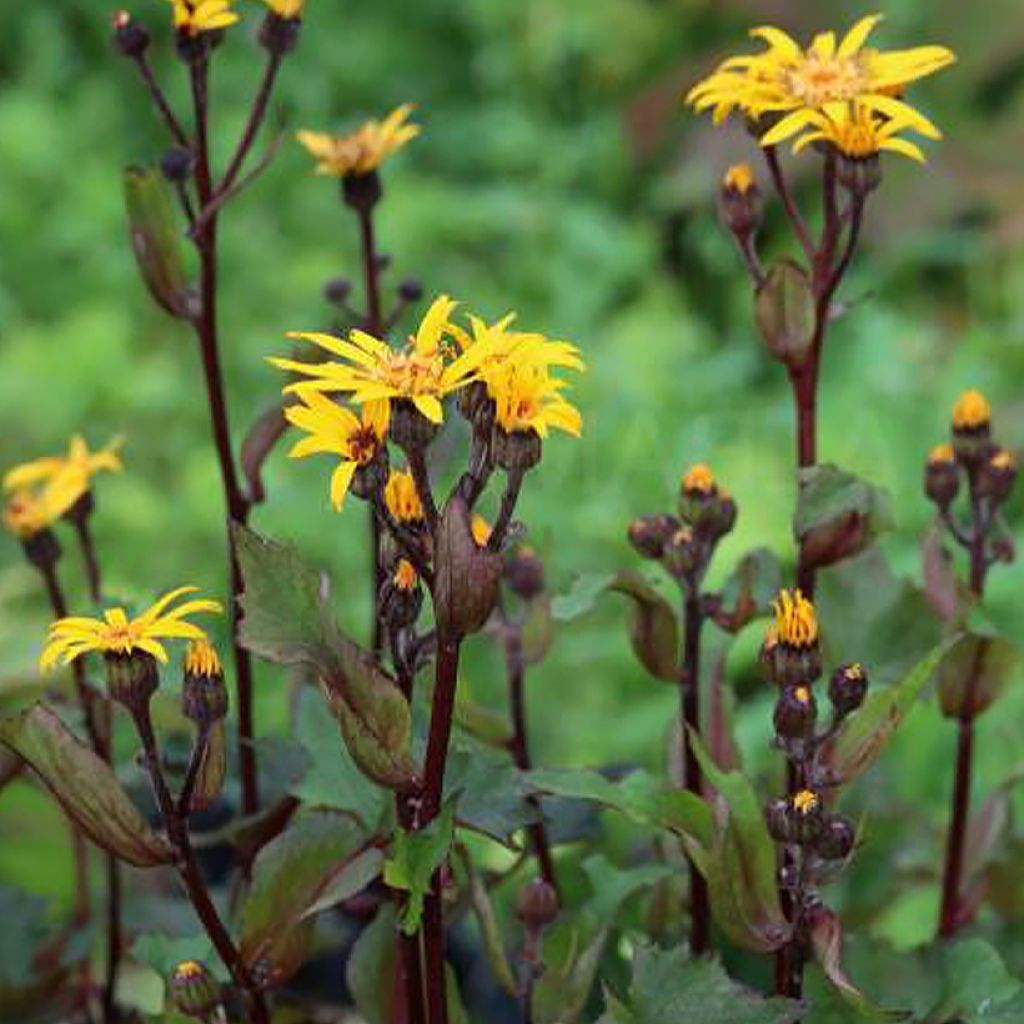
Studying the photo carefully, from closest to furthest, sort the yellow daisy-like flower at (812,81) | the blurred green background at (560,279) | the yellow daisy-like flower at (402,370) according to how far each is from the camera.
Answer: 1. the yellow daisy-like flower at (402,370)
2. the yellow daisy-like flower at (812,81)
3. the blurred green background at (560,279)

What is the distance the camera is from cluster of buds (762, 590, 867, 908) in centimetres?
49

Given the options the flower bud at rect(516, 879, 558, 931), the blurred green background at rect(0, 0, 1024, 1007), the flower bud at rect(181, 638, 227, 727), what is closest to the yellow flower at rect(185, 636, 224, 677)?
the flower bud at rect(181, 638, 227, 727)

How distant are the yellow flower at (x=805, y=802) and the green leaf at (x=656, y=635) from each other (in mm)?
108

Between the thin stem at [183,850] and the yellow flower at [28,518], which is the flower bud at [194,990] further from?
the yellow flower at [28,518]

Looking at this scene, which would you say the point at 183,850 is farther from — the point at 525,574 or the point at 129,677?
the point at 525,574

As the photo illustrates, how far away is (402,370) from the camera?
46 centimetres

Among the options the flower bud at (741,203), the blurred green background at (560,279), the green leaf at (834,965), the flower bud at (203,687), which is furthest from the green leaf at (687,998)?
the blurred green background at (560,279)

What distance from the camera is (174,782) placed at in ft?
2.18

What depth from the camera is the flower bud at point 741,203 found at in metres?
0.61

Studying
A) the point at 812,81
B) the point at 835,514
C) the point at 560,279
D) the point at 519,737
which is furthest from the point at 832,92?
the point at 560,279

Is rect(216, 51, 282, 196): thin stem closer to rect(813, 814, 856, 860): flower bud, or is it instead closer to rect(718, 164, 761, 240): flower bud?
rect(718, 164, 761, 240): flower bud

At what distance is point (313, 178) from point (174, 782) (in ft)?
4.90

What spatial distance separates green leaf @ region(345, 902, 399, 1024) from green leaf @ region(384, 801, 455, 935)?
0.29 feet

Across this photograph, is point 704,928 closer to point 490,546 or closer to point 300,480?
point 490,546
